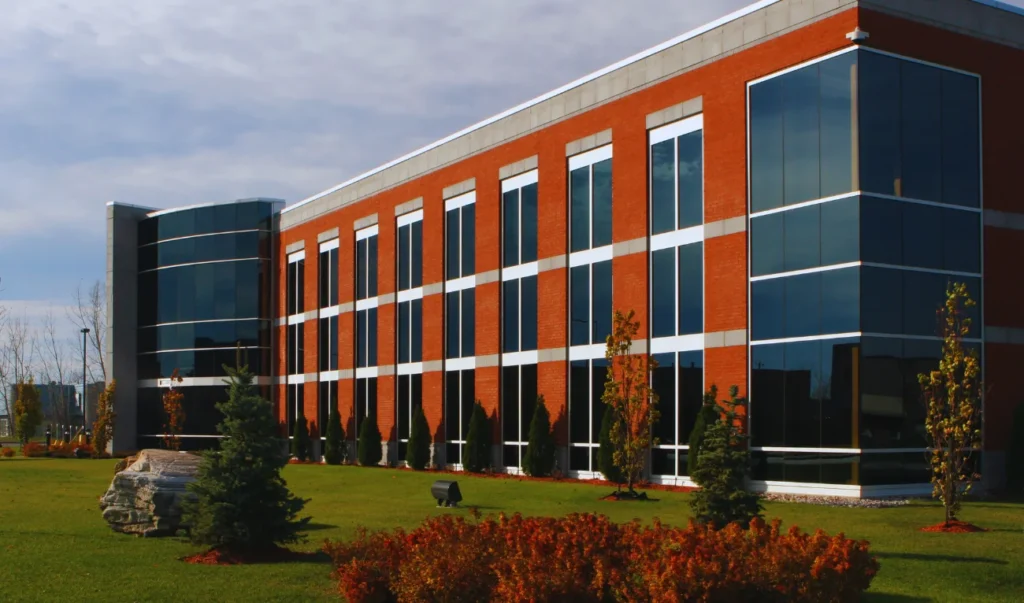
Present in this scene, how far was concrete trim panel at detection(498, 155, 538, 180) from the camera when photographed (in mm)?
37500

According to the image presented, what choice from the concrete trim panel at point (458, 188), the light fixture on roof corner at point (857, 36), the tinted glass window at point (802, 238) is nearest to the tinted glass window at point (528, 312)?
the concrete trim panel at point (458, 188)

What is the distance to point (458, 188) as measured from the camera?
137 ft

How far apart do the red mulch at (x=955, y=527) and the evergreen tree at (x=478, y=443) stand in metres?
20.6

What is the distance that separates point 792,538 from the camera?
12203mm

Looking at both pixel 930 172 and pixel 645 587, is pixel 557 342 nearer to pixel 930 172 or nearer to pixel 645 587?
pixel 930 172

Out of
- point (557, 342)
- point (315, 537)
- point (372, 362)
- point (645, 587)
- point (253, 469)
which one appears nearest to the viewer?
point (645, 587)

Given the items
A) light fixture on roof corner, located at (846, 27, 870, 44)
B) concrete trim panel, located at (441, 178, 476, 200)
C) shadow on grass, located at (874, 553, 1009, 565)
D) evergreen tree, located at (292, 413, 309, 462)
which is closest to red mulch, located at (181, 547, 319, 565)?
shadow on grass, located at (874, 553, 1009, 565)

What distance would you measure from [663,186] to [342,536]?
1652 centimetres

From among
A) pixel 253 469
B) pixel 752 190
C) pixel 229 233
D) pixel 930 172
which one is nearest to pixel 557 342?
pixel 752 190

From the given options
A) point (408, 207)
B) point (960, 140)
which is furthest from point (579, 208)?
point (960, 140)

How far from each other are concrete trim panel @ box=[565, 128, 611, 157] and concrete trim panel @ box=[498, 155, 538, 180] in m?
2.03

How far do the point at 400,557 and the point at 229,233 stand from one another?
47.0 metres

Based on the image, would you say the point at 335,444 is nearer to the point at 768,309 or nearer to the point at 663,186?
the point at 663,186

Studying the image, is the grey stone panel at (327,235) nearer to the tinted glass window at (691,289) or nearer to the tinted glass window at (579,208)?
the tinted glass window at (579,208)
